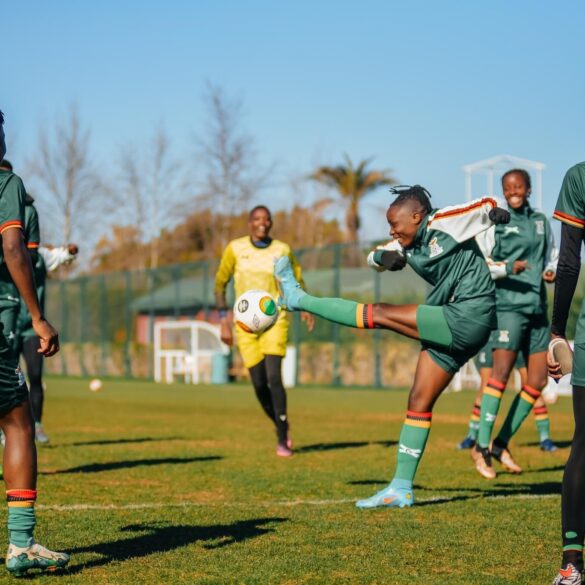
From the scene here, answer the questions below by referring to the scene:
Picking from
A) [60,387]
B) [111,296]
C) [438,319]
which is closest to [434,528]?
[438,319]

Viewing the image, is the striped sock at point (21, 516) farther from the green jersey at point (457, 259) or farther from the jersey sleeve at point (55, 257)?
the jersey sleeve at point (55, 257)

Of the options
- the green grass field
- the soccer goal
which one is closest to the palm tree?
the soccer goal

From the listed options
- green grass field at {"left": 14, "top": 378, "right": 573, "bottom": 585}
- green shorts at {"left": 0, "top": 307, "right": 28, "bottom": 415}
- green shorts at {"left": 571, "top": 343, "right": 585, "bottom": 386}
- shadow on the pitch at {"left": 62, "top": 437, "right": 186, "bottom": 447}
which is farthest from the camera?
shadow on the pitch at {"left": 62, "top": 437, "right": 186, "bottom": 447}

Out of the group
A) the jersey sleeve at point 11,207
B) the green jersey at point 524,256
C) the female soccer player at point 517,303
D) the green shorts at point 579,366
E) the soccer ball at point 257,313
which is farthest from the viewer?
the green jersey at point 524,256

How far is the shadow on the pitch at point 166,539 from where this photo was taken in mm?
5203

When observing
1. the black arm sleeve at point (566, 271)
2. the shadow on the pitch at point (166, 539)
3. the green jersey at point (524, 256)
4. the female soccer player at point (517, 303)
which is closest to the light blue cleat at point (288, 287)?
the shadow on the pitch at point (166, 539)

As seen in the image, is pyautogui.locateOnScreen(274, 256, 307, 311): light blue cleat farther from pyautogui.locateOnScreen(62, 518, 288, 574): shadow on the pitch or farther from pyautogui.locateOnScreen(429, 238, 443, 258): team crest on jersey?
pyautogui.locateOnScreen(62, 518, 288, 574): shadow on the pitch

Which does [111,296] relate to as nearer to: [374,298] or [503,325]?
[374,298]

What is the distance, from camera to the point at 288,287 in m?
7.18

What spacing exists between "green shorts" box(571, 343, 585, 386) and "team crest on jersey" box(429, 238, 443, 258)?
2.26m

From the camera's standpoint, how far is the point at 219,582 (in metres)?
4.61

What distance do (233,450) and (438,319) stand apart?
469cm

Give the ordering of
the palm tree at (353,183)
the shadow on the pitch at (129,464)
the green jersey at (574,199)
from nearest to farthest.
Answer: the green jersey at (574,199) < the shadow on the pitch at (129,464) < the palm tree at (353,183)

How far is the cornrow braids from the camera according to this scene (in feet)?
21.9
